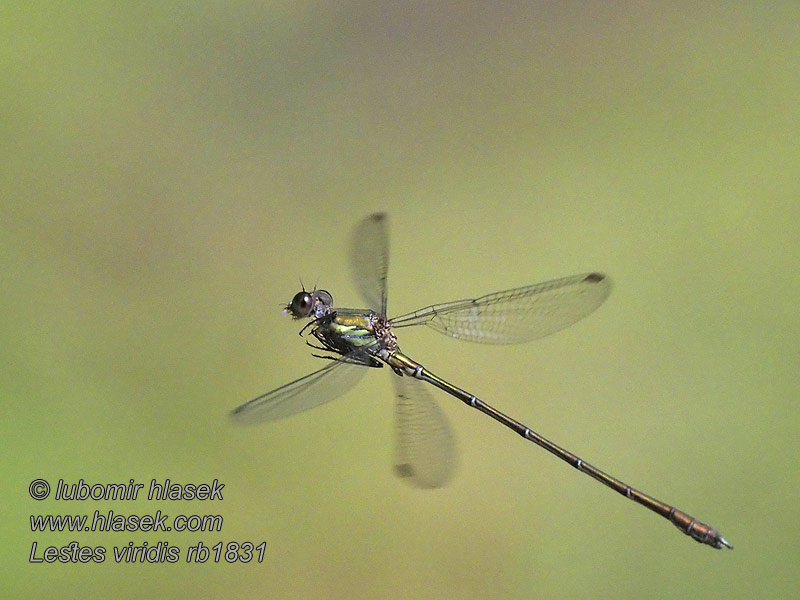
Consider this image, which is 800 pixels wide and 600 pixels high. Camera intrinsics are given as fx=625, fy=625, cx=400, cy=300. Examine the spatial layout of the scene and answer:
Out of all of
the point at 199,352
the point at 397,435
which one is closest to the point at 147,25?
the point at 199,352

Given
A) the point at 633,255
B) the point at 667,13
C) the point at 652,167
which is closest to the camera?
the point at 633,255

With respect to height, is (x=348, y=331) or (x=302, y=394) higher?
(x=348, y=331)

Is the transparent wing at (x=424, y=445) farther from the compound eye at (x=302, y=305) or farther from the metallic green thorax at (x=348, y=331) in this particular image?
the compound eye at (x=302, y=305)

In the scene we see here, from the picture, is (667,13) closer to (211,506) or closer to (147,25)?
(147,25)

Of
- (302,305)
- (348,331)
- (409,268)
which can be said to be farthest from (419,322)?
(409,268)

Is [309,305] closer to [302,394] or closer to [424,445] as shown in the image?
[302,394]
